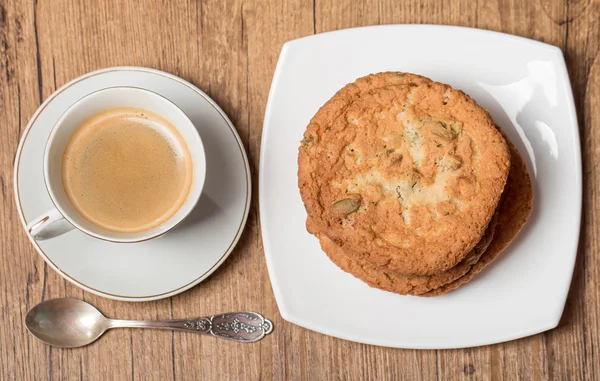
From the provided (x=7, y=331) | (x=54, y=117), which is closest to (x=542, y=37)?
(x=54, y=117)

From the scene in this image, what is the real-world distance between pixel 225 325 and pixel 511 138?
3.31ft

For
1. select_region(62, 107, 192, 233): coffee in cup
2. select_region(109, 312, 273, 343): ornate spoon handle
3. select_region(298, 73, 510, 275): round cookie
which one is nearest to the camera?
select_region(298, 73, 510, 275): round cookie

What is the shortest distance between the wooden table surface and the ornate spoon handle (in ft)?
0.10

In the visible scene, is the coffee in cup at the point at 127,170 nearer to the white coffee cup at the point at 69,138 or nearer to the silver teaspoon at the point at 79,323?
the white coffee cup at the point at 69,138

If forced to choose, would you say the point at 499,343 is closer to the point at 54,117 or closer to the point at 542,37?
the point at 542,37

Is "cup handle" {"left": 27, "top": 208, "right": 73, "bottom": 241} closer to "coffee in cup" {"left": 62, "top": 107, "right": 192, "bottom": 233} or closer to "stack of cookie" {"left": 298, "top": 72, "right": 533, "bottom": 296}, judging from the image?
"coffee in cup" {"left": 62, "top": 107, "right": 192, "bottom": 233}

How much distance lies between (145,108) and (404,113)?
2.26ft

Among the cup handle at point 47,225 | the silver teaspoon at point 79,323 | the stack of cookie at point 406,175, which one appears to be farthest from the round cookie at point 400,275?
the cup handle at point 47,225

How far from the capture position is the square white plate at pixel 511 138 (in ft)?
5.69

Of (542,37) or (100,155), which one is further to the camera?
(542,37)

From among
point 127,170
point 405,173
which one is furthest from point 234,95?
point 405,173

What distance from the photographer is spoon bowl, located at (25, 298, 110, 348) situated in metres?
1.84

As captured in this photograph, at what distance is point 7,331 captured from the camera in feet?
6.12

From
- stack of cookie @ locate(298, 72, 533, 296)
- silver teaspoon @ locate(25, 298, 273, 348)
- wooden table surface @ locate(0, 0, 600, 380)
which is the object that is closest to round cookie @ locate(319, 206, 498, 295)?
stack of cookie @ locate(298, 72, 533, 296)
